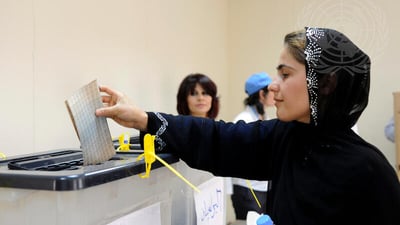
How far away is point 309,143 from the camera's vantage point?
28.0 inches

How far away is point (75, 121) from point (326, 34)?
0.45m

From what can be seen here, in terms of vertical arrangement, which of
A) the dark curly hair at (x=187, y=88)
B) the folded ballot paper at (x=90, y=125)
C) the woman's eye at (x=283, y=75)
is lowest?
the folded ballot paper at (x=90, y=125)

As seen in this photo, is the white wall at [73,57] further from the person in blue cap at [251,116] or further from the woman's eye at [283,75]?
the woman's eye at [283,75]

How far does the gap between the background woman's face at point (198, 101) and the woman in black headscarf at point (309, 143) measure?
124 centimetres

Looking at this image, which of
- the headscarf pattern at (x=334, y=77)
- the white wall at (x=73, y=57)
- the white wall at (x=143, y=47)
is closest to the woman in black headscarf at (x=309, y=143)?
the headscarf pattern at (x=334, y=77)

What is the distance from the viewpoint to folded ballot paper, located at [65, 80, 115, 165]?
567 millimetres

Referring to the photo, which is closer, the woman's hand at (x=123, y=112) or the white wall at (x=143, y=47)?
the woman's hand at (x=123, y=112)

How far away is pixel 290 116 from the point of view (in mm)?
709

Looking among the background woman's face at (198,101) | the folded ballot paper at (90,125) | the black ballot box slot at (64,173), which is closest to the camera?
the black ballot box slot at (64,173)

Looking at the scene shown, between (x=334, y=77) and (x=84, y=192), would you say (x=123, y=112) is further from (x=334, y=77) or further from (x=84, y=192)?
(x=334, y=77)

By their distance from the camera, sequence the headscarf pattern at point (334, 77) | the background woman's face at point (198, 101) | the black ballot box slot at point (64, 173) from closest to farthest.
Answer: the black ballot box slot at point (64, 173) < the headscarf pattern at point (334, 77) < the background woman's face at point (198, 101)

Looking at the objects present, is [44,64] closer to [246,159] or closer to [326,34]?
[246,159]

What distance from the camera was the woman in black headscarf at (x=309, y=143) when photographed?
63 cm

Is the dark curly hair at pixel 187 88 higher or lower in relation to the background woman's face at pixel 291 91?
higher
